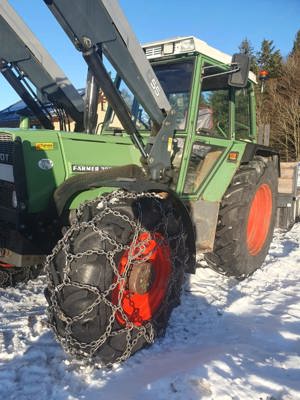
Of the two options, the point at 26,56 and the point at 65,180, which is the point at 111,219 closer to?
the point at 65,180

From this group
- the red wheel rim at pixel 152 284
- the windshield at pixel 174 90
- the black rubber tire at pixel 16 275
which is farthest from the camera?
the black rubber tire at pixel 16 275

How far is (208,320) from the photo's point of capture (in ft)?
12.1

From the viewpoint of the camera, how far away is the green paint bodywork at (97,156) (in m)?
3.25

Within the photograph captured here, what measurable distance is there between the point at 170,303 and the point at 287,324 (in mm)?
1026

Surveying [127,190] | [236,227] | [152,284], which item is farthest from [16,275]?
[236,227]

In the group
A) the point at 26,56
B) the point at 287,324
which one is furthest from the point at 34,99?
the point at 287,324

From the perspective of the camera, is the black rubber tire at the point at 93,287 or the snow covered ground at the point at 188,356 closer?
the snow covered ground at the point at 188,356

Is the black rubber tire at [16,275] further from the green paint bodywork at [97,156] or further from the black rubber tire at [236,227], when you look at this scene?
the black rubber tire at [236,227]

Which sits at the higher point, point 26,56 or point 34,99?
point 26,56

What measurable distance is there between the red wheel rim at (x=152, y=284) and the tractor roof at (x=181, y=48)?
1.79 meters

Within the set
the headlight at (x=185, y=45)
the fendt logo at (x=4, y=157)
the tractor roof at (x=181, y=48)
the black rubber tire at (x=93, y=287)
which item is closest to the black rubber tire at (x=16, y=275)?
the fendt logo at (x=4, y=157)

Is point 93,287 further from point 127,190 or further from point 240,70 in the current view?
point 240,70

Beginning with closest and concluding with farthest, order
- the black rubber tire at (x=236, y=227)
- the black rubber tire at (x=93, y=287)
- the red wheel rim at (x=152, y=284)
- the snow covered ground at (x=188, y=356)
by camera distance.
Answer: the snow covered ground at (x=188, y=356) → the black rubber tire at (x=93, y=287) → the red wheel rim at (x=152, y=284) → the black rubber tire at (x=236, y=227)

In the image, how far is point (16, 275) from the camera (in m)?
4.34
